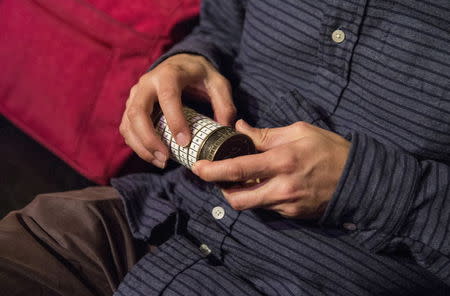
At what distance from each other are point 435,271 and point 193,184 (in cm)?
41

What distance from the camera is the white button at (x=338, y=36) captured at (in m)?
0.69

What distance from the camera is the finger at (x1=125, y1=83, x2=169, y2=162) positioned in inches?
26.1

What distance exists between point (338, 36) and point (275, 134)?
19 cm

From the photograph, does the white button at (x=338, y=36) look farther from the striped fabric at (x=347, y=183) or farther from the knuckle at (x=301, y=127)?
the knuckle at (x=301, y=127)

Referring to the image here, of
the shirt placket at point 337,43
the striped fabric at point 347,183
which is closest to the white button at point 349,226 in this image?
the striped fabric at point 347,183

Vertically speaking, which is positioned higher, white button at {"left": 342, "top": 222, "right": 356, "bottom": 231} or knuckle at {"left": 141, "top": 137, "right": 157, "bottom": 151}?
white button at {"left": 342, "top": 222, "right": 356, "bottom": 231}

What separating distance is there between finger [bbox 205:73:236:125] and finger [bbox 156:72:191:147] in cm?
6

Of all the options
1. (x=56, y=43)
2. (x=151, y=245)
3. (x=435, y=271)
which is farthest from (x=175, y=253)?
(x=56, y=43)

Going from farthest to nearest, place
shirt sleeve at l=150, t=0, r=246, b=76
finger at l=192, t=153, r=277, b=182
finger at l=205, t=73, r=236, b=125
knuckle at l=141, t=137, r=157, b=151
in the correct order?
1. shirt sleeve at l=150, t=0, r=246, b=76
2. finger at l=205, t=73, r=236, b=125
3. knuckle at l=141, t=137, r=157, b=151
4. finger at l=192, t=153, r=277, b=182

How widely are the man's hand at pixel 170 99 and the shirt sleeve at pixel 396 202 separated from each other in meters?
0.23

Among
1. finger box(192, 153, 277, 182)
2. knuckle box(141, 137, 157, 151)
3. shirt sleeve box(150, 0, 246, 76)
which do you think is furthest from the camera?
shirt sleeve box(150, 0, 246, 76)

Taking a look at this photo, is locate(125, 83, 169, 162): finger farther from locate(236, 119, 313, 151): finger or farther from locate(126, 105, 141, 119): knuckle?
locate(236, 119, 313, 151): finger

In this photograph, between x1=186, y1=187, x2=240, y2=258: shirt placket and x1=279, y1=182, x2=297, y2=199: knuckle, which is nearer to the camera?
x1=279, y1=182, x2=297, y2=199: knuckle

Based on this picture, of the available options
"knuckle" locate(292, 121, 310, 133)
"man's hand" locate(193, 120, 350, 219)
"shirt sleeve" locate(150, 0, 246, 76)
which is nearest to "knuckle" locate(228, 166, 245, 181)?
"man's hand" locate(193, 120, 350, 219)
